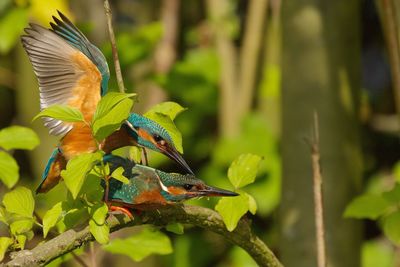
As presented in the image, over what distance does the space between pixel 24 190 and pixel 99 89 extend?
0.32 meters

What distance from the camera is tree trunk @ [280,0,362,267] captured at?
269 cm

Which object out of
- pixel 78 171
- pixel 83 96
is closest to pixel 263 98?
pixel 83 96

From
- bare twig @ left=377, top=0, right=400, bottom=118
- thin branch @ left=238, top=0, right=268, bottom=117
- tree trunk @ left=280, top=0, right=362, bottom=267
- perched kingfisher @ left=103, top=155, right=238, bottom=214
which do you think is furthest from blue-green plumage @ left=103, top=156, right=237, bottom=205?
thin branch @ left=238, top=0, right=268, bottom=117

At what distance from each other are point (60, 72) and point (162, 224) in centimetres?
38

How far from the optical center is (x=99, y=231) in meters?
1.53

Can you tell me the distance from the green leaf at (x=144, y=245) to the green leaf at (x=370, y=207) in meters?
0.45

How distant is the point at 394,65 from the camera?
2311 mm

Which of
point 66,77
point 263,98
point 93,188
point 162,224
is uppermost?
point 66,77

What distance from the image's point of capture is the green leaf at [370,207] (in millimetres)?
2164

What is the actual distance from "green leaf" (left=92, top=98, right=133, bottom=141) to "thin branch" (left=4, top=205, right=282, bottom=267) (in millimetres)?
177

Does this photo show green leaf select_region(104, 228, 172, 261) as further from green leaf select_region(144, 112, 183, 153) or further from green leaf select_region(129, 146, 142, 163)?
green leaf select_region(144, 112, 183, 153)

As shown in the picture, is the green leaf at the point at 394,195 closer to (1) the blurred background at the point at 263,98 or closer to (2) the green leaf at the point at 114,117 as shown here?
(1) the blurred background at the point at 263,98

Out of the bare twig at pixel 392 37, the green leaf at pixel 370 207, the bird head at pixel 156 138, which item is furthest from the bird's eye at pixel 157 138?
the bare twig at pixel 392 37

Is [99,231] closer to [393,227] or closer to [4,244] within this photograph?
[4,244]
